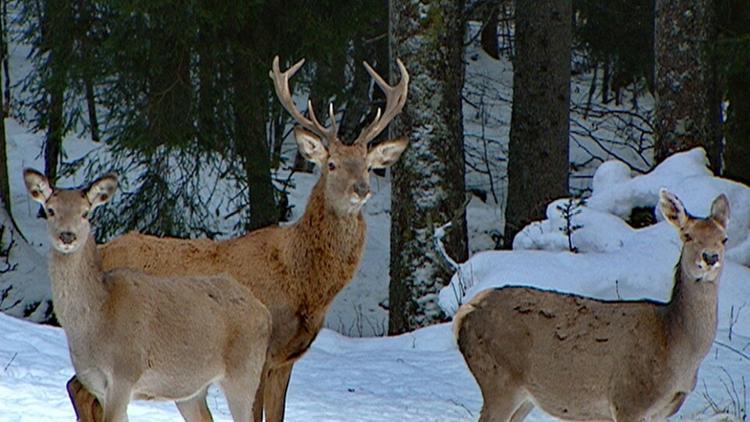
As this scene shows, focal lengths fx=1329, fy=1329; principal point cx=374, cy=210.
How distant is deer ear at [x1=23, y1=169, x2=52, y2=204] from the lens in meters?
6.79

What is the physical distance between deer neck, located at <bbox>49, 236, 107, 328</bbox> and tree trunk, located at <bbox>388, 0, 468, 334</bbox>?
240 inches

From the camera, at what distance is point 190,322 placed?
6.83 meters

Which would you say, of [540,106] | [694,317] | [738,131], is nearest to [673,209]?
[694,317]

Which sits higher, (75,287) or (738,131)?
(75,287)

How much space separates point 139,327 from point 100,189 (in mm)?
786

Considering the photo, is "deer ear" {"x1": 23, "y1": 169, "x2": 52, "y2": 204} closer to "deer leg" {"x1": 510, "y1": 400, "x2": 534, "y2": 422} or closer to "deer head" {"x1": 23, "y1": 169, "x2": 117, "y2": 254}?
"deer head" {"x1": 23, "y1": 169, "x2": 117, "y2": 254}

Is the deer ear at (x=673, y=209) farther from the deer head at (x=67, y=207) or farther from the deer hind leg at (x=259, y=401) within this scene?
the deer head at (x=67, y=207)

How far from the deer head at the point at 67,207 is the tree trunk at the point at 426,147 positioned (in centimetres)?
586

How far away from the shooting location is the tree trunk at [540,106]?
48.7 feet

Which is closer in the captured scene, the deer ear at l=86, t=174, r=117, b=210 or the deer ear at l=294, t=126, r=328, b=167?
the deer ear at l=86, t=174, r=117, b=210

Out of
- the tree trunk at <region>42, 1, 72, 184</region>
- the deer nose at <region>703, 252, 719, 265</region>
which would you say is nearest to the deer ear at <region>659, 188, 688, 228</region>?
the deer nose at <region>703, 252, 719, 265</region>

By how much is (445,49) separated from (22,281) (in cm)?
731

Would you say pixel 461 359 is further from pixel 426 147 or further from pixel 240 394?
pixel 240 394

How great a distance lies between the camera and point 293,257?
8.38 m
